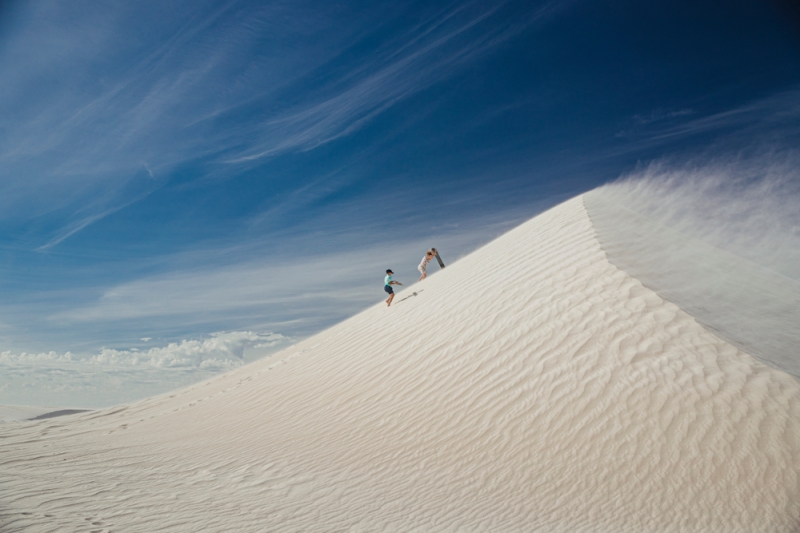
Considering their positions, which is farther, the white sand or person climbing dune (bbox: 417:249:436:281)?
person climbing dune (bbox: 417:249:436:281)

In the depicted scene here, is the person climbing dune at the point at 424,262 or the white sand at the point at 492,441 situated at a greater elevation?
the person climbing dune at the point at 424,262

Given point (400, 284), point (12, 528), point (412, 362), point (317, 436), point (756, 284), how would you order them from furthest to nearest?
point (400, 284)
point (756, 284)
point (412, 362)
point (317, 436)
point (12, 528)

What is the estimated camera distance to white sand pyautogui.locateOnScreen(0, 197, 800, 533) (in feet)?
16.4

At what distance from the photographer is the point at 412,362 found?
902cm

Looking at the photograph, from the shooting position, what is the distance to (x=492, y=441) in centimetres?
646

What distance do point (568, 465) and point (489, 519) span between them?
1398mm

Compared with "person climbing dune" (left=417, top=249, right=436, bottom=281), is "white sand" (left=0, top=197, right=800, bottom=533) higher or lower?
lower

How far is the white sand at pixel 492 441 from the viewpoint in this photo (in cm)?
499

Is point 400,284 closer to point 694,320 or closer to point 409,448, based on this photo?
point 409,448

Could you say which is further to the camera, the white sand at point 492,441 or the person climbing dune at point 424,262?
the person climbing dune at point 424,262

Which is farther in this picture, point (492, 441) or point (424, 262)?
point (424, 262)

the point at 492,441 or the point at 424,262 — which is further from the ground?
the point at 424,262

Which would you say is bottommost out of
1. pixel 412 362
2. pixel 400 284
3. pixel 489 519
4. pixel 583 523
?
pixel 583 523

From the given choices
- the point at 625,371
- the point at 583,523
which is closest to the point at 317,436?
the point at 583,523
